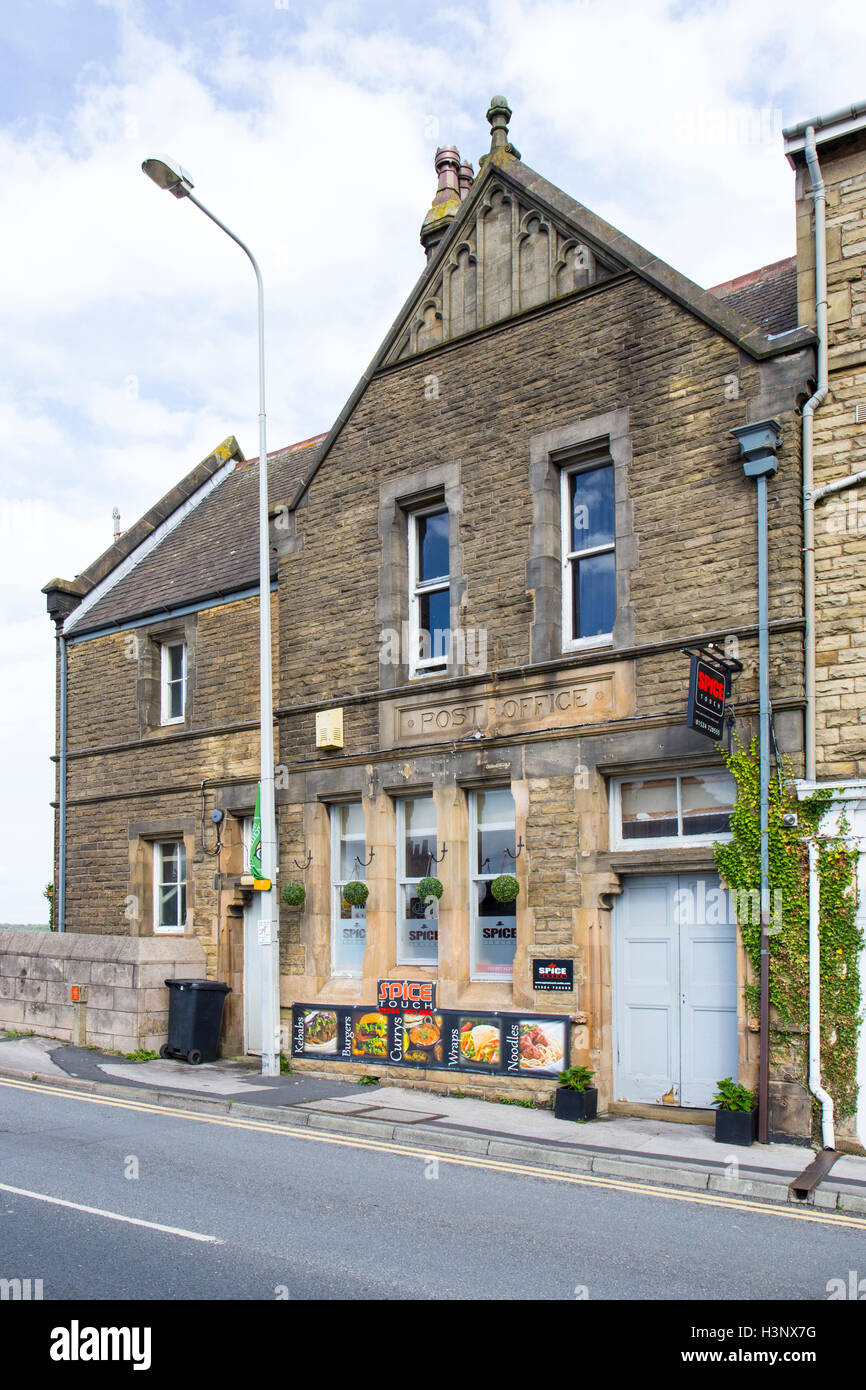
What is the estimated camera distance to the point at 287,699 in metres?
16.0

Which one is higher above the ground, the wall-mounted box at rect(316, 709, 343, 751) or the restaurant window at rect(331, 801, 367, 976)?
the wall-mounted box at rect(316, 709, 343, 751)

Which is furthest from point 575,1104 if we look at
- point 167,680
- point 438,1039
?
point 167,680

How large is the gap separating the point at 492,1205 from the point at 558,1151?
173cm

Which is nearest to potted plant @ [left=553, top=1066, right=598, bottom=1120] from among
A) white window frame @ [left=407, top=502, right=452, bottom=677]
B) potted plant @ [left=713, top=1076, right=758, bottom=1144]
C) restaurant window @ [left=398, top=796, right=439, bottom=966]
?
potted plant @ [left=713, top=1076, right=758, bottom=1144]

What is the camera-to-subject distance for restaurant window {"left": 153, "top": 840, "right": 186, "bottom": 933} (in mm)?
18344

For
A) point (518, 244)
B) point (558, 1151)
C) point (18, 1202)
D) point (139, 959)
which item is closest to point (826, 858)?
point (558, 1151)

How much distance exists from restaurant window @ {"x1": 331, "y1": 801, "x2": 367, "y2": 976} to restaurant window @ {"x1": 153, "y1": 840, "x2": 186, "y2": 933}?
399 cm

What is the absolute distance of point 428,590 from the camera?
585 inches

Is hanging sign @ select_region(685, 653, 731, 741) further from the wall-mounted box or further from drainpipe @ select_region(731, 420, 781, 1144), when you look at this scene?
the wall-mounted box

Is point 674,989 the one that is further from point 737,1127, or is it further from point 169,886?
point 169,886

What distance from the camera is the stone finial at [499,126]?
14.5m

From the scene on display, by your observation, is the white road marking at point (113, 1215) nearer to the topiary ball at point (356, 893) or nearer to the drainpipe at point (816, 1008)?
the drainpipe at point (816, 1008)

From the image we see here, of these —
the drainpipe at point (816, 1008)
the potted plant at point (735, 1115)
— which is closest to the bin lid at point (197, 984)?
the potted plant at point (735, 1115)
